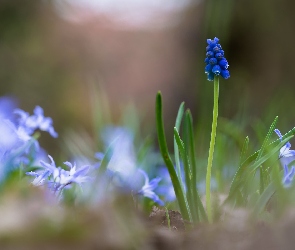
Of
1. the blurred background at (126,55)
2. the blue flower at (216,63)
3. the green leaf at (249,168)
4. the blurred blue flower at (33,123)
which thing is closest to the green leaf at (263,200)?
the green leaf at (249,168)

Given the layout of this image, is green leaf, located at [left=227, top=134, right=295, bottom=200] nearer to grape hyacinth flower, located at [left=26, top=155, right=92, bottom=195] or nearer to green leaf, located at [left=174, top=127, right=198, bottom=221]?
green leaf, located at [left=174, top=127, right=198, bottom=221]

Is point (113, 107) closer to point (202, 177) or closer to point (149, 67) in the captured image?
point (149, 67)

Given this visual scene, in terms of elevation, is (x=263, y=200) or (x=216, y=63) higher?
(x=216, y=63)

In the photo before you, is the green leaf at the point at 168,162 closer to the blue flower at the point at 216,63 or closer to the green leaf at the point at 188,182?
the green leaf at the point at 188,182

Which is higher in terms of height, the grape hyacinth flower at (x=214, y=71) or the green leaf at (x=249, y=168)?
the grape hyacinth flower at (x=214, y=71)

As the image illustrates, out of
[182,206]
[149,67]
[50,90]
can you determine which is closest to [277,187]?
[182,206]

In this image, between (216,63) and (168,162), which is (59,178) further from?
(216,63)

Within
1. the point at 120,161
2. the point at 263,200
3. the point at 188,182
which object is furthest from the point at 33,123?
the point at 263,200

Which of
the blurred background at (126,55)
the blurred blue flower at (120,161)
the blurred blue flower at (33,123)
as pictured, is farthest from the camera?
the blurred background at (126,55)
